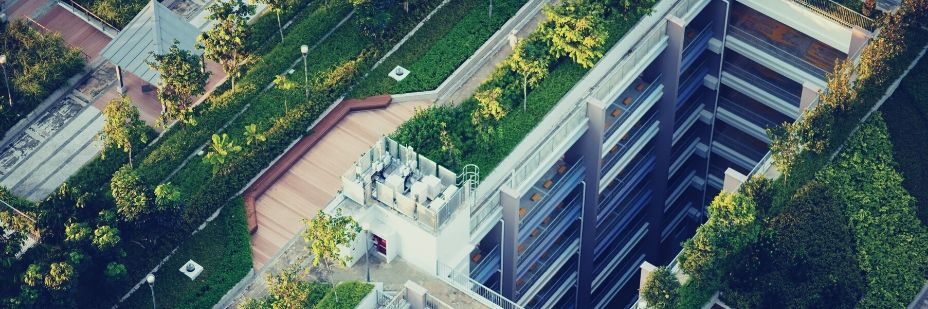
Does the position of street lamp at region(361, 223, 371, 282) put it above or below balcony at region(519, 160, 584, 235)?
below

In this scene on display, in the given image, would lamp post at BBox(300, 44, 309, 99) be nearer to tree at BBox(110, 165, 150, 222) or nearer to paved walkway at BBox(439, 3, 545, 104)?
paved walkway at BBox(439, 3, 545, 104)

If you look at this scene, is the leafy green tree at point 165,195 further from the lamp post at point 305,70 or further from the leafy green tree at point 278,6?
the leafy green tree at point 278,6

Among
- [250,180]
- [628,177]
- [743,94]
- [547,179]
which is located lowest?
[250,180]

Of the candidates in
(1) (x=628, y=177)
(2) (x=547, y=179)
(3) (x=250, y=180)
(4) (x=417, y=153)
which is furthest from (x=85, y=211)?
(1) (x=628, y=177)

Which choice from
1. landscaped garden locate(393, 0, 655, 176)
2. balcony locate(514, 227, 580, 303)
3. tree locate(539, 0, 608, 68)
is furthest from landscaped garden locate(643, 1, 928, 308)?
balcony locate(514, 227, 580, 303)

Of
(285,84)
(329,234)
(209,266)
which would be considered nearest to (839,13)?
(285,84)

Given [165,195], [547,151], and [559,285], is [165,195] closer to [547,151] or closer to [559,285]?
[547,151]

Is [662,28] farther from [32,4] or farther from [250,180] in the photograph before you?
[32,4]

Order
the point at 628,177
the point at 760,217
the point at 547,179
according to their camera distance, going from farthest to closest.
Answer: the point at 628,177 < the point at 547,179 < the point at 760,217
